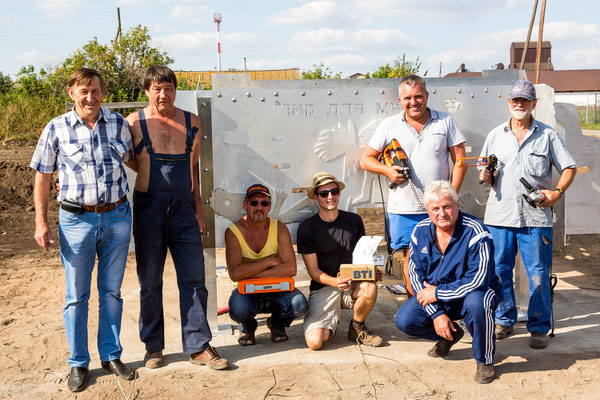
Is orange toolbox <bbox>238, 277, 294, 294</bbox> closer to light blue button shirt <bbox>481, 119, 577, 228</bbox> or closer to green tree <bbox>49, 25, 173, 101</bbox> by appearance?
light blue button shirt <bbox>481, 119, 577, 228</bbox>

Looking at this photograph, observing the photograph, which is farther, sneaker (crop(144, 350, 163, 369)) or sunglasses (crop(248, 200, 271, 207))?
sunglasses (crop(248, 200, 271, 207))

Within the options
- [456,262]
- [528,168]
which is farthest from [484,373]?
[528,168]

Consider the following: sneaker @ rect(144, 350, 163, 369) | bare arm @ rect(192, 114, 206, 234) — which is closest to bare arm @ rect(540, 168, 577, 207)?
bare arm @ rect(192, 114, 206, 234)

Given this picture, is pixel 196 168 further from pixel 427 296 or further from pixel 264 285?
pixel 427 296

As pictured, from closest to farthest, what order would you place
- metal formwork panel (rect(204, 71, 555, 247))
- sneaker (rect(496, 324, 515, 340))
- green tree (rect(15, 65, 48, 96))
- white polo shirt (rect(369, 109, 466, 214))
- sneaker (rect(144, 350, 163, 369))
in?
1. sneaker (rect(144, 350, 163, 369))
2. white polo shirt (rect(369, 109, 466, 214))
3. sneaker (rect(496, 324, 515, 340))
4. metal formwork panel (rect(204, 71, 555, 247))
5. green tree (rect(15, 65, 48, 96))

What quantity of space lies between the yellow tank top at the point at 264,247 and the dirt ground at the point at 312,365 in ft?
2.31

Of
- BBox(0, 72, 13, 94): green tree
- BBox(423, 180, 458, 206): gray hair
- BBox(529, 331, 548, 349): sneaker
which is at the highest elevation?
BBox(0, 72, 13, 94): green tree

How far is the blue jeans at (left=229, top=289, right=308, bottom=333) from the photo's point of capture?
4.65m

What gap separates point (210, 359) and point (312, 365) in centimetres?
71

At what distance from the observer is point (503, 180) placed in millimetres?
4781

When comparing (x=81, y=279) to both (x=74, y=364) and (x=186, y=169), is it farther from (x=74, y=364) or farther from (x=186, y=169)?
(x=186, y=169)

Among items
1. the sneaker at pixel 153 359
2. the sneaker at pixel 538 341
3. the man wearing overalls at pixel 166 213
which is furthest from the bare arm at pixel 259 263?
the sneaker at pixel 538 341

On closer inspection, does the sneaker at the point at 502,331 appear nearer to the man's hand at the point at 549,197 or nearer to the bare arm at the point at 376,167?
the man's hand at the point at 549,197

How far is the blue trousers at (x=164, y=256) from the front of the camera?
13.6ft
